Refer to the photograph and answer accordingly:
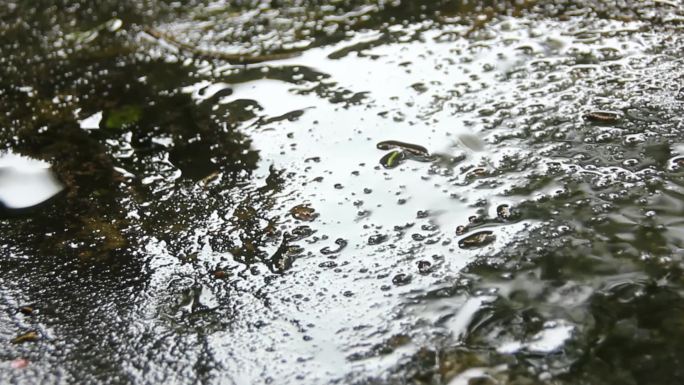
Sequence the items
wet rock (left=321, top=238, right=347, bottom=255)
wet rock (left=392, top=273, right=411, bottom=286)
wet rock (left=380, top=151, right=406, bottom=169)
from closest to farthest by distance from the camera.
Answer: wet rock (left=392, top=273, right=411, bottom=286) → wet rock (left=321, top=238, right=347, bottom=255) → wet rock (left=380, top=151, right=406, bottom=169)

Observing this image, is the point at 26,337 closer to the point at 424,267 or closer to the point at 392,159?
the point at 424,267

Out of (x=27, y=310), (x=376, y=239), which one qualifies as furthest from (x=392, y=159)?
(x=27, y=310)

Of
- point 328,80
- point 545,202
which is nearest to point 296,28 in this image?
point 328,80

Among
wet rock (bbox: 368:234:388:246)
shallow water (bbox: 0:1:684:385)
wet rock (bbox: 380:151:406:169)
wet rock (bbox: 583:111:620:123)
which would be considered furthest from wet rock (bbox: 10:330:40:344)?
wet rock (bbox: 583:111:620:123)

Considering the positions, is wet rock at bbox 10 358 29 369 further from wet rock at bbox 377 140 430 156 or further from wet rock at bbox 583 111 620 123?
wet rock at bbox 583 111 620 123

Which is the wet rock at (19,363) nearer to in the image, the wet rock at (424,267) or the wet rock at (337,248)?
the wet rock at (337,248)

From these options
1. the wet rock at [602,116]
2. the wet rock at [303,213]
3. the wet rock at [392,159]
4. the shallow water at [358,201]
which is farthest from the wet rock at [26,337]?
the wet rock at [602,116]

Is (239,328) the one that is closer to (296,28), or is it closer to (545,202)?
(545,202)

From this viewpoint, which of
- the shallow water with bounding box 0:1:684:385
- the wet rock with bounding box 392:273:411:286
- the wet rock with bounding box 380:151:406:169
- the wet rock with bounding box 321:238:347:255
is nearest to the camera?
the shallow water with bounding box 0:1:684:385
